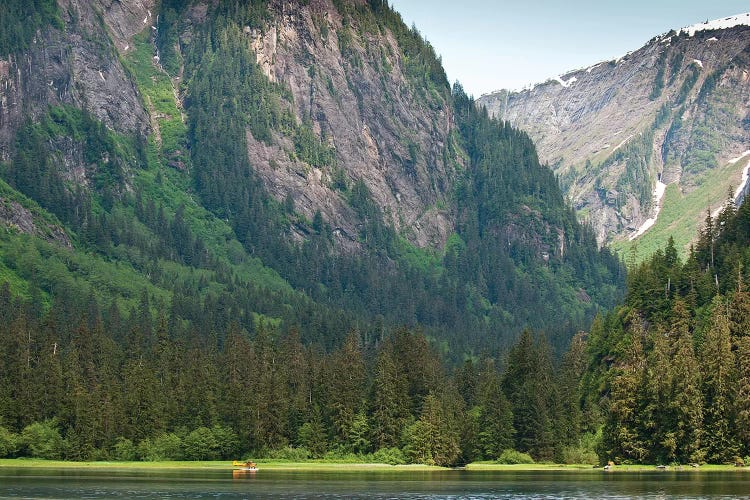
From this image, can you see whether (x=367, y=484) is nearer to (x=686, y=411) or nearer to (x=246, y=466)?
(x=246, y=466)

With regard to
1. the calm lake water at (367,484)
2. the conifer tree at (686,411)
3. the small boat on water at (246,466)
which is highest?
the conifer tree at (686,411)

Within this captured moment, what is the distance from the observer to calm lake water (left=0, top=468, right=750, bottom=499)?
5522 inches

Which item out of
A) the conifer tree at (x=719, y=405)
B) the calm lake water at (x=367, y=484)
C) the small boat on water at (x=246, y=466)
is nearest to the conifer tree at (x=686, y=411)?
the conifer tree at (x=719, y=405)

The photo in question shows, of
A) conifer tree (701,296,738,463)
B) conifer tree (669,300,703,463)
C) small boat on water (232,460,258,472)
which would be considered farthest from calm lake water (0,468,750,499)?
conifer tree (701,296,738,463)

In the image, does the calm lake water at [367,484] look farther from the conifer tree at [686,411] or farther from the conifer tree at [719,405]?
the conifer tree at [719,405]

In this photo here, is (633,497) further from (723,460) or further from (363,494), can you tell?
(723,460)

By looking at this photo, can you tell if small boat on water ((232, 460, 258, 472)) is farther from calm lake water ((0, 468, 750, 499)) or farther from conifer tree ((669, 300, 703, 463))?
conifer tree ((669, 300, 703, 463))

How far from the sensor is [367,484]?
527 ft

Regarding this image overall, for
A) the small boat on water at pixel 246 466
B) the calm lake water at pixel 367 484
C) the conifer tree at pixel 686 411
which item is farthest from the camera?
the small boat on water at pixel 246 466

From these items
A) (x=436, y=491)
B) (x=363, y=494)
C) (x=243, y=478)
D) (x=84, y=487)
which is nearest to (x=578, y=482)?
(x=436, y=491)

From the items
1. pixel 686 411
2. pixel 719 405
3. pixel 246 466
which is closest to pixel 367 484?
pixel 246 466

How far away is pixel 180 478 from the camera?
17238 cm

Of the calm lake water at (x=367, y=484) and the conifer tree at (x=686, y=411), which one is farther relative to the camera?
the conifer tree at (x=686, y=411)

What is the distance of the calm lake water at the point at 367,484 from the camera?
460 ft
